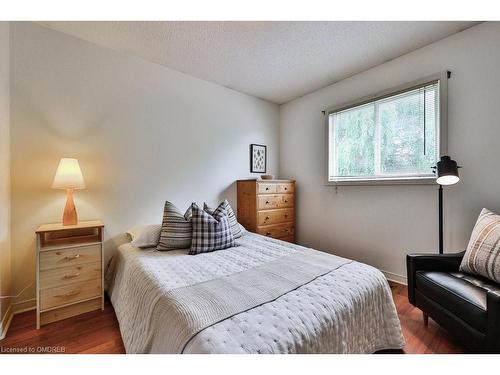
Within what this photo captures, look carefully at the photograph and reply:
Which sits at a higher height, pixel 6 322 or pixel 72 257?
pixel 72 257

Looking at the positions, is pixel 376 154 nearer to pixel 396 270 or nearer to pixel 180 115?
pixel 396 270

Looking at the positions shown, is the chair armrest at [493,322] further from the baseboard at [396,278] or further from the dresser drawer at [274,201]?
the dresser drawer at [274,201]

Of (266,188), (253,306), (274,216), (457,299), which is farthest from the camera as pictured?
(274,216)

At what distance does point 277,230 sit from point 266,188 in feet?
2.10

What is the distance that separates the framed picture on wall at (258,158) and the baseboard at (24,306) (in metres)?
2.73

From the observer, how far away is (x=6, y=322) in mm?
1652

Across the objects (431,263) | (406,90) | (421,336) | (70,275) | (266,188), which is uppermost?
(406,90)

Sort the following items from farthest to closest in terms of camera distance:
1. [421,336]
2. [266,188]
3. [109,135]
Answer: [266,188]
[109,135]
[421,336]

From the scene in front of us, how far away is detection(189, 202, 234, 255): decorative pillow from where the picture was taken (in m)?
1.95

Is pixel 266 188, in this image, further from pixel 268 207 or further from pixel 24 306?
pixel 24 306

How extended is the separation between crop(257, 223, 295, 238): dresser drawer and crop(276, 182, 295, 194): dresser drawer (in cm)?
49

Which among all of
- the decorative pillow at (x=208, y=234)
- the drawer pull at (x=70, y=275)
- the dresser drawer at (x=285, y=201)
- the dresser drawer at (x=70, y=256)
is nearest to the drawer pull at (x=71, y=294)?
the drawer pull at (x=70, y=275)

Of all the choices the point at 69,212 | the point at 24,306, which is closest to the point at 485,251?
the point at 69,212

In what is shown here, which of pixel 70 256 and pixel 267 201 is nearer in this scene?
pixel 70 256
